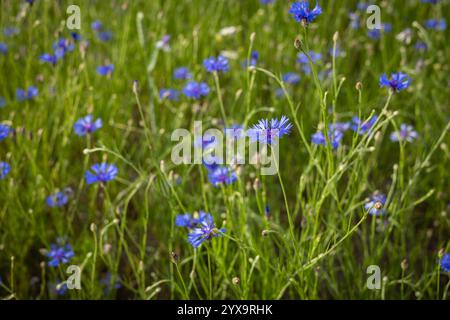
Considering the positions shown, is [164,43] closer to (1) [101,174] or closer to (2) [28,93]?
(2) [28,93]

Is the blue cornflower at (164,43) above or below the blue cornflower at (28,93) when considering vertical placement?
above

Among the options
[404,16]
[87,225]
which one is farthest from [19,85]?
[404,16]

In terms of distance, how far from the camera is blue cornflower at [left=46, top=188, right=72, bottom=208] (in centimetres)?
197

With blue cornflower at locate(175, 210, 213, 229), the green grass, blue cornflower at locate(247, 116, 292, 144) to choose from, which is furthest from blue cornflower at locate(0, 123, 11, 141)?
blue cornflower at locate(247, 116, 292, 144)

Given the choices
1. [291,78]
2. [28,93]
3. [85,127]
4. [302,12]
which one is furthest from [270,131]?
[28,93]

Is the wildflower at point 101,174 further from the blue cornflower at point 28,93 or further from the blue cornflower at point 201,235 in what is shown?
the blue cornflower at point 28,93

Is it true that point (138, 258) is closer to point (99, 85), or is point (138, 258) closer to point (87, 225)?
point (87, 225)

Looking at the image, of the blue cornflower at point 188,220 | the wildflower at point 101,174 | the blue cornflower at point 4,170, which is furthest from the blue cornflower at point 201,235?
the blue cornflower at point 4,170

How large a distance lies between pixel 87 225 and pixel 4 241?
290 millimetres

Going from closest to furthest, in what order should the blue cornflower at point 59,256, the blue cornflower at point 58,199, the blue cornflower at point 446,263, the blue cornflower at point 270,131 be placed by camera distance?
the blue cornflower at point 270,131 < the blue cornflower at point 446,263 < the blue cornflower at point 59,256 < the blue cornflower at point 58,199

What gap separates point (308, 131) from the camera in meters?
2.43

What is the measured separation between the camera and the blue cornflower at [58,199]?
197 centimetres

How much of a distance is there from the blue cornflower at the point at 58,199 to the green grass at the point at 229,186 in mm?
34
